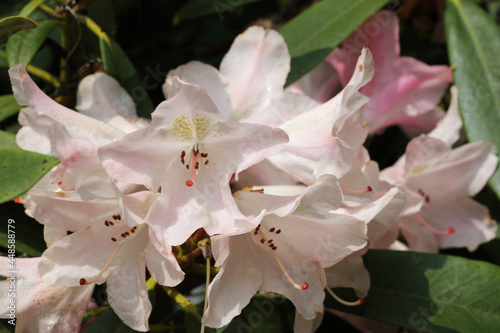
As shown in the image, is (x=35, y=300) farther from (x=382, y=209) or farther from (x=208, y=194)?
(x=382, y=209)

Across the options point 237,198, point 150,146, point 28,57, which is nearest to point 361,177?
point 237,198

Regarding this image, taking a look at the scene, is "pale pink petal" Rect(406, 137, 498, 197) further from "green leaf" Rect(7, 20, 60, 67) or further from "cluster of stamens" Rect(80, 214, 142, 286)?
"green leaf" Rect(7, 20, 60, 67)

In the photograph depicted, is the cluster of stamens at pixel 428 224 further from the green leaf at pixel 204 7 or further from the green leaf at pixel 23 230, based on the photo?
the green leaf at pixel 23 230

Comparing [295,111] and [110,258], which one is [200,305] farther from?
[295,111]

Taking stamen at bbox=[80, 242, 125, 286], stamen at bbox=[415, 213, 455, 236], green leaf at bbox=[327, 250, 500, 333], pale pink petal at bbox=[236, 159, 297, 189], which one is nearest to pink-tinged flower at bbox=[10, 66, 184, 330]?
stamen at bbox=[80, 242, 125, 286]

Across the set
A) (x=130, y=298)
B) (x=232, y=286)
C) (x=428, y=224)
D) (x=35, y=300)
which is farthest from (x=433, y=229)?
(x=35, y=300)

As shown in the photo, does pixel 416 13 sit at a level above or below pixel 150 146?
below
